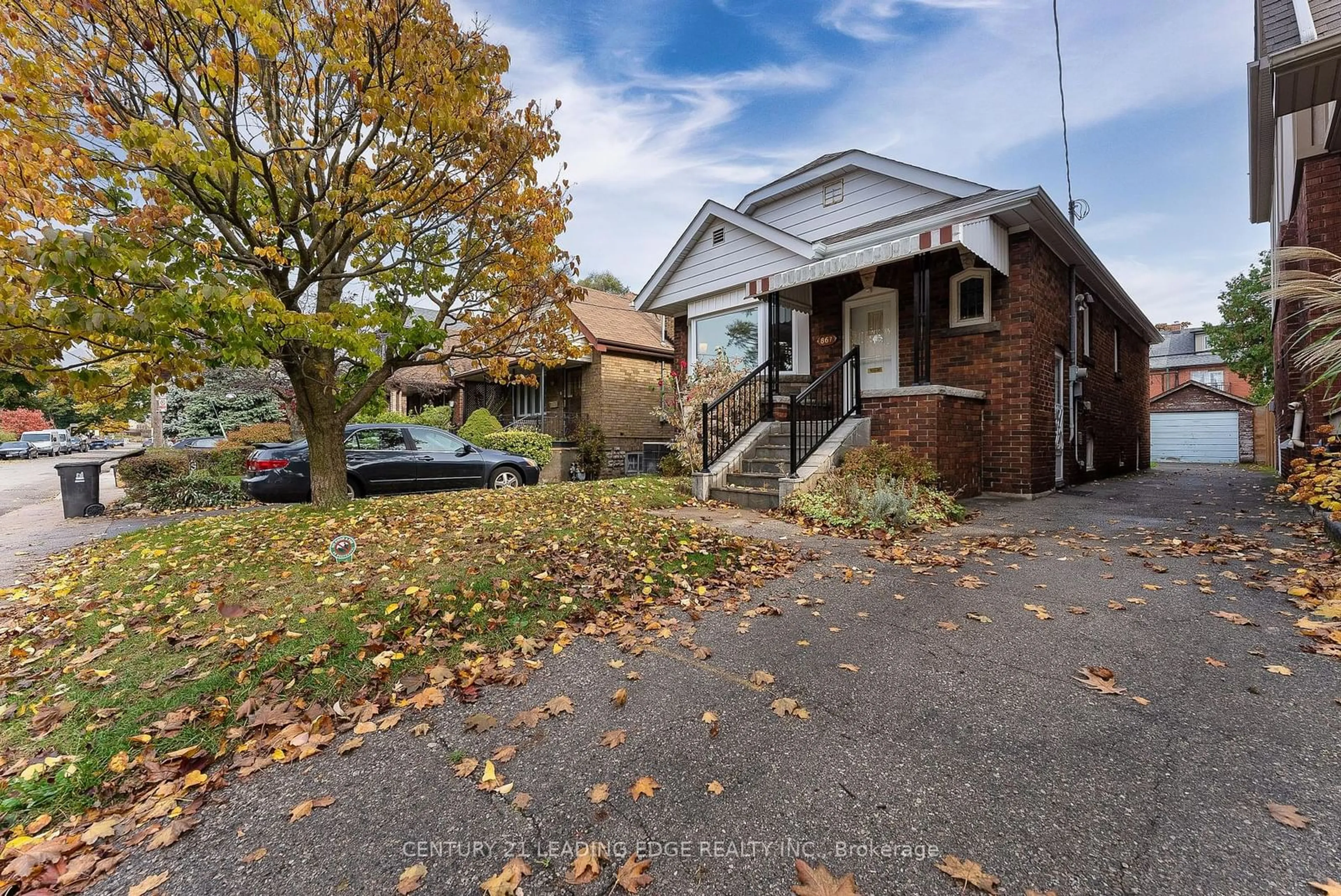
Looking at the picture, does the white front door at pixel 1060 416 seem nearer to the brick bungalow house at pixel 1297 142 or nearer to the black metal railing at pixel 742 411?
the brick bungalow house at pixel 1297 142

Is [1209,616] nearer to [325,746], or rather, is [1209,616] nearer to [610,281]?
[325,746]

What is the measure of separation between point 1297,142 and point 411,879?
11.5 m

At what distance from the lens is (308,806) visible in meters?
2.08

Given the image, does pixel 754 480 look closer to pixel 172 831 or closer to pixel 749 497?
pixel 749 497

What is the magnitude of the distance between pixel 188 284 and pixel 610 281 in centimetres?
3360

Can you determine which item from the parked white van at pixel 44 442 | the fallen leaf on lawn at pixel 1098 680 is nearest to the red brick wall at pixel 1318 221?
the fallen leaf on lawn at pixel 1098 680

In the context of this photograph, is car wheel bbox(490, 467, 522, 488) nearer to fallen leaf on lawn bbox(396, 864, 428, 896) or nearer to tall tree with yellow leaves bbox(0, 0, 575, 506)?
tall tree with yellow leaves bbox(0, 0, 575, 506)

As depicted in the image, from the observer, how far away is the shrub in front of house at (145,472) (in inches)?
391

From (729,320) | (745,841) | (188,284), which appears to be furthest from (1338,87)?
(188,284)

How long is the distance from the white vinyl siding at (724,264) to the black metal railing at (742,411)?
2462 mm

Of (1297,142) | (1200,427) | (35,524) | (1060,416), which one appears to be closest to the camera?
(1297,142)

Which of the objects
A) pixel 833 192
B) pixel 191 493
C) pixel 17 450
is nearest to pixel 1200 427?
pixel 833 192

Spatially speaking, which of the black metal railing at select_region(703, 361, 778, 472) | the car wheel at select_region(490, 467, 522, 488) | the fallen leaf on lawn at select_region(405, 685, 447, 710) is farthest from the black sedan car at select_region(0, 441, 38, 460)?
the fallen leaf on lawn at select_region(405, 685, 447, 710)

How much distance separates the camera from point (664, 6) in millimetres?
8352
